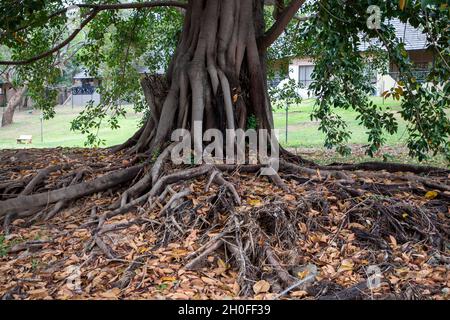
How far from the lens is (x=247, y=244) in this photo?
392cm

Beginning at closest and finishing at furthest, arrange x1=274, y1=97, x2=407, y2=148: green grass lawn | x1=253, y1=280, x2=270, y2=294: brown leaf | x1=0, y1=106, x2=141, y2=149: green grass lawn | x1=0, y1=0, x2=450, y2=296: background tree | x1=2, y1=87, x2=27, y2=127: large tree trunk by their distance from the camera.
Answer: x1=253, y1=280, x2=270, y2=294: brown leaf → x1=0, y1=0, x2=450, y2=296: background tree → x1=274, y1=97, x2=407, y2=148: green grass lawn → x1=0, y1=106, x2=141, y2=149: green grass lawn → x1=2, y1=87, x2=27, y2=127: large tree trunk

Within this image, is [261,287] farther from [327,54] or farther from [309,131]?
[309,131]

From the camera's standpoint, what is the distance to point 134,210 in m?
4.68

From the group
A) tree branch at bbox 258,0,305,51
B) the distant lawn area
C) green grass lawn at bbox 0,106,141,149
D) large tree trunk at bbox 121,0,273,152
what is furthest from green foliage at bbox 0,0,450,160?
green grass lawn at bbox 0,106,141,149

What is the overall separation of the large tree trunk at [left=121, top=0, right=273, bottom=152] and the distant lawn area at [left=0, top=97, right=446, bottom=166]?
4.04 meters

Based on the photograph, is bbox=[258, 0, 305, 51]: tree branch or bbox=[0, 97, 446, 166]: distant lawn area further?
bbox=[0, 97, 446, 166]: distant lawn area

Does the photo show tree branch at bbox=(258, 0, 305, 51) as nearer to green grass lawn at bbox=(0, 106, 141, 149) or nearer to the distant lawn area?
the distant lawn area

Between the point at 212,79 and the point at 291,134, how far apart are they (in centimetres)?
1158

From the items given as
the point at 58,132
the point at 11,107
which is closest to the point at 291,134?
the point at 58,132

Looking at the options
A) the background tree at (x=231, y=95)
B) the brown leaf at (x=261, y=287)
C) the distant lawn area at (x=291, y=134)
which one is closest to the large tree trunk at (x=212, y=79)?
the background tree at (x=231, y=95)

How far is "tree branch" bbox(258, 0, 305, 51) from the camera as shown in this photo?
6.00m

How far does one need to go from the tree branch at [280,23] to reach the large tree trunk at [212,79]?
135 millimetres

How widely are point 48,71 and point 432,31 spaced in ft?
21.8

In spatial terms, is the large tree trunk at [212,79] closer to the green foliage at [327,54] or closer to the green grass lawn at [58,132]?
the green foliage at [327,54]
